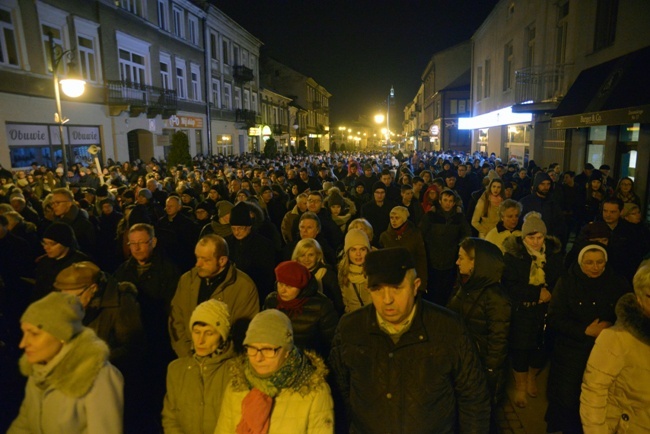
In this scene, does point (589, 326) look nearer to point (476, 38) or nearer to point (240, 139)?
point (476, 38)

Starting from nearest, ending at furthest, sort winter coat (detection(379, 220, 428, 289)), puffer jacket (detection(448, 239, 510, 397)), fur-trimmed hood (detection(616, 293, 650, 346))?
fur-trimmed hood (detection(616, 293, 650, 346)) < puffer jacket (detection(448, 239, 510, 397)) < winter coat (detection(379, 220, 428, 289))

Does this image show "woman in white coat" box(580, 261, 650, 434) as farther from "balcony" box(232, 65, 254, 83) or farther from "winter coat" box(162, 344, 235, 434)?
"balcony" box(232, 65, 254, 83)

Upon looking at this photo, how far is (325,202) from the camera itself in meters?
7.75

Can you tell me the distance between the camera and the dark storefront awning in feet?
31.8

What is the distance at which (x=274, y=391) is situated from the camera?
2455 mm

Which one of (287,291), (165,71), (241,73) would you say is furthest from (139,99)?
(287,291)

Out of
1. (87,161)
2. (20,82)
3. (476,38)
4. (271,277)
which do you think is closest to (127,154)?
(87,161)

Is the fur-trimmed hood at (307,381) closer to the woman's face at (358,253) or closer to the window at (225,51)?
the woman's face at (358,253)

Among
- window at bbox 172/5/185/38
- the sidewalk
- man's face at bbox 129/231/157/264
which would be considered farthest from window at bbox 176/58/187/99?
the sidewalk

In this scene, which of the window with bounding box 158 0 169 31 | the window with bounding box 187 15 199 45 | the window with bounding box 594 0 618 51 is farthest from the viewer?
the window with bounding box 187 15 199 45

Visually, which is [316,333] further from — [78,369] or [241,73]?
[241,73]

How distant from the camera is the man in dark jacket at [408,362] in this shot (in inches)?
96.3

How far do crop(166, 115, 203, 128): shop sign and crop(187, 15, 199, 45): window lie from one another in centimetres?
551

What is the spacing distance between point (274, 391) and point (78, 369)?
101 centimetres
